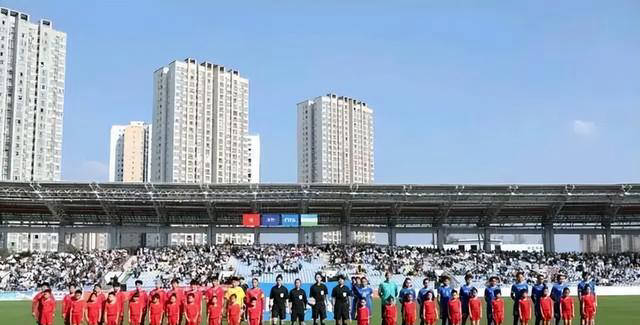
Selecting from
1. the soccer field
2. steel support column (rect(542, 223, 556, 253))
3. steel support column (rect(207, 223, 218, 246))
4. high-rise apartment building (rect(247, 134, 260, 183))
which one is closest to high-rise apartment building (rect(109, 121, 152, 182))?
high-rise apartment building (rect(247, 134, 260, 183))

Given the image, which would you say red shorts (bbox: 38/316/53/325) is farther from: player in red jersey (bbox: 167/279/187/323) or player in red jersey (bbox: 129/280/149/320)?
player in red jersey (bbox: 167/279/187/323)

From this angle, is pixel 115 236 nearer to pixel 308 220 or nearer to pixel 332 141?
pixel 308 220

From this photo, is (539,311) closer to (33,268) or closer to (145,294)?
(145,294)

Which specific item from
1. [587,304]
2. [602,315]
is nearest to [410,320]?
[587,304]

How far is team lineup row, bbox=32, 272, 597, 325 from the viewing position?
57.4 feet

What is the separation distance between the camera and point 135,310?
58.6 ft

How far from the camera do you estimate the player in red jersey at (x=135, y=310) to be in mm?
17781

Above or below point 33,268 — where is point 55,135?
above

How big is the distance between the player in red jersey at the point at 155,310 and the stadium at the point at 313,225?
97.0 ft

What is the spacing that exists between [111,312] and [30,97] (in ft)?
311

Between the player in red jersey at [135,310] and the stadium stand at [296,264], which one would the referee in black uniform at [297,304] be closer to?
the player in red jersey at [135,310]

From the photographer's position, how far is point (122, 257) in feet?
177

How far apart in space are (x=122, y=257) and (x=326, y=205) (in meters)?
17.7

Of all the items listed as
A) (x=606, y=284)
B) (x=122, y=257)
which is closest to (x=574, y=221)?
(x=606, y=284)
